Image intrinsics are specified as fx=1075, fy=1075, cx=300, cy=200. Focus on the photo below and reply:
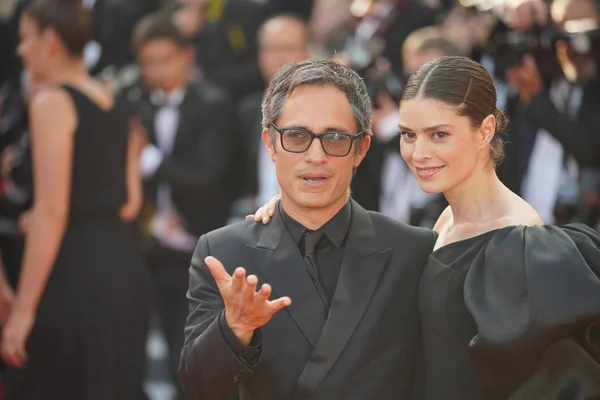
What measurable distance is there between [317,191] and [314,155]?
96 mm

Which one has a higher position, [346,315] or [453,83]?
[453,83]

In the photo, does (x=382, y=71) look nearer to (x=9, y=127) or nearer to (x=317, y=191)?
(x=9, y=127)

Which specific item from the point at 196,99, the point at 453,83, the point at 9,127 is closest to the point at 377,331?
the point at 453,83

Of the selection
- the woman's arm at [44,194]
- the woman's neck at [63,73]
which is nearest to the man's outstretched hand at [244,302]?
the woman's arm at [44,194]

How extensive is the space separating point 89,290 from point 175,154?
174cm

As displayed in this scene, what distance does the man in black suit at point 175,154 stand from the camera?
625 centimetres

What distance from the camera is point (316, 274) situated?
2.82 metres

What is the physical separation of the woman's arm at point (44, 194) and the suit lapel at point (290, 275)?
6.73ft

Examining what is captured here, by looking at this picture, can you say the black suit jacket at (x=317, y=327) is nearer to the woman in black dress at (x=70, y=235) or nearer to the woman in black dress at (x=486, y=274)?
the woman in black dress at (x=486, y=274)

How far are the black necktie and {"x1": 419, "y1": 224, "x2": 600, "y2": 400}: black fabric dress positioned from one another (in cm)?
30

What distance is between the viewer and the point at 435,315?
9.05ft

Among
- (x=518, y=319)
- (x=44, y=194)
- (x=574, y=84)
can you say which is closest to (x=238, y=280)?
(x=518, y=319)

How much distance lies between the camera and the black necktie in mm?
2816

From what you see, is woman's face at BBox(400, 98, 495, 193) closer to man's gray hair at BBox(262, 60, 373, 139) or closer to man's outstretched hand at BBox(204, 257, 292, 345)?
man's gray hair at BBox(262, 60, 373, 139)
